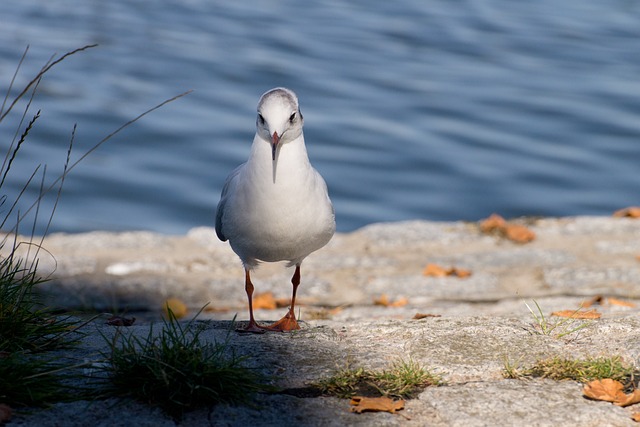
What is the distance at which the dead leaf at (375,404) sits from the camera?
118 inches

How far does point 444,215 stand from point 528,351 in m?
5.10

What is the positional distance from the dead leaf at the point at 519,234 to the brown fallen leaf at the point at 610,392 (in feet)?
11.5

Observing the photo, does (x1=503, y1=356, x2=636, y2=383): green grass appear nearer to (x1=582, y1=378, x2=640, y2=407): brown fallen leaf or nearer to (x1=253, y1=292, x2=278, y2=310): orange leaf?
(x1=582, y1=378, x2=640, y2=407): brown fallen leaf

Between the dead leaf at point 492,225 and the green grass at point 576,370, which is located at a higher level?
the green grass at point 576,370

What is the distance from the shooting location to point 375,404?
3.02 metres

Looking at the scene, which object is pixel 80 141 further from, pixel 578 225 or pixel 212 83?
pixel 578 225

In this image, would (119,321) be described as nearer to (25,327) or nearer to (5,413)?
(25,327)

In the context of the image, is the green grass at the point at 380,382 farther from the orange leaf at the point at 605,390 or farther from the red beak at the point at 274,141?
the red beak at the point at 274,141

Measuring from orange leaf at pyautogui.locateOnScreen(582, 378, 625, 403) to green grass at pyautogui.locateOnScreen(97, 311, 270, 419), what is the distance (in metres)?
1.05

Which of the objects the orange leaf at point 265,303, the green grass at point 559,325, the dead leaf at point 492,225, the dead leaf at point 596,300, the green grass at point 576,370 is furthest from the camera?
the dead leaf at point 492,225

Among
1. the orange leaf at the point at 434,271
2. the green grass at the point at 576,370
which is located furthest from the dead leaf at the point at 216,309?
the green grass at the point at 576,370

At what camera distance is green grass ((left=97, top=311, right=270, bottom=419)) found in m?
2.97

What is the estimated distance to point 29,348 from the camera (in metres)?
3.30

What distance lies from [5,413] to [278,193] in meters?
1.33
